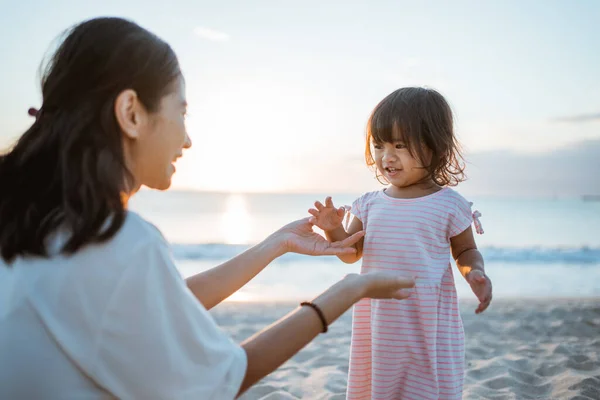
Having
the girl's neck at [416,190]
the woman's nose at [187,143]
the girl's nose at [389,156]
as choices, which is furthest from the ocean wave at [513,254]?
the woman's nose at [187,143]

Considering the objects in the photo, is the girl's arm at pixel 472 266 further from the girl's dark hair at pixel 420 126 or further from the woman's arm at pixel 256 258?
the woman's arm at pixel 256 258

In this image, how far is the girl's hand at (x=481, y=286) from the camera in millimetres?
2373

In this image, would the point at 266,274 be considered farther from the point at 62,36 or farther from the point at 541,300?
the point at 62,36

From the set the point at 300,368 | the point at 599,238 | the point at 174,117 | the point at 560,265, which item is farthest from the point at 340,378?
the point at 599,238

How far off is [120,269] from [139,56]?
72 cm

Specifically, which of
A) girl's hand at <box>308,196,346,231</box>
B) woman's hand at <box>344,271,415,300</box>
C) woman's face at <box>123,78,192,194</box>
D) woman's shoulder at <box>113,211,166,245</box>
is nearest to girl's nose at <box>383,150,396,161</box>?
girl's hand at <box>308,196,346,231</box>

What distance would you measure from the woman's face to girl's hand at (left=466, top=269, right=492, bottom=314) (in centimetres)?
151

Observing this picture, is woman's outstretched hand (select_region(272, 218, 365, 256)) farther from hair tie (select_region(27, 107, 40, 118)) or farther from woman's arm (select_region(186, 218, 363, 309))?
hair tie (select_region(27, 107, 40, 118))

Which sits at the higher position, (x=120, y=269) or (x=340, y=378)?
(x=120, y=269)

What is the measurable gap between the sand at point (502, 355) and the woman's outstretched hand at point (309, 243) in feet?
5.64

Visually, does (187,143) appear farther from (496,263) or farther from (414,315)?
(496,263)

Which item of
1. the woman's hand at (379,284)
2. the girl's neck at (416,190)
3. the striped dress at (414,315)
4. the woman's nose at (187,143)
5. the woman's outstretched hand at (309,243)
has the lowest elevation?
the striped dress at (414,315)

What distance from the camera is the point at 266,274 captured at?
38.1 feet

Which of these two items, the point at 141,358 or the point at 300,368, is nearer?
the point at 141,358
